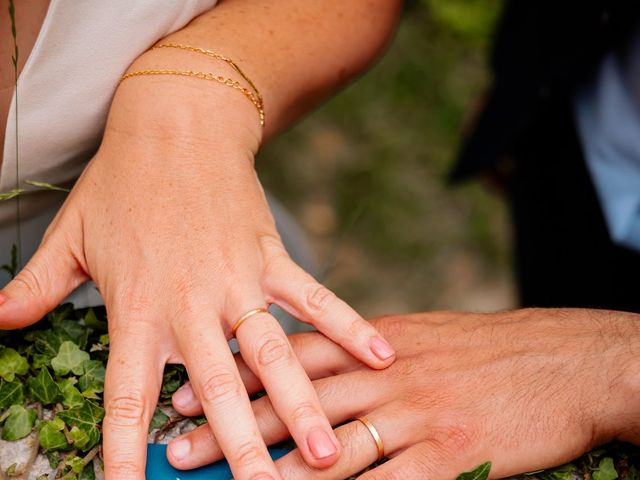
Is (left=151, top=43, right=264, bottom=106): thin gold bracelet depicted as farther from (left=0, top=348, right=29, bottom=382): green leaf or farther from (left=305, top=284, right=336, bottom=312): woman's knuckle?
(left=0, top=348, right=29, bottom=382): green leaf

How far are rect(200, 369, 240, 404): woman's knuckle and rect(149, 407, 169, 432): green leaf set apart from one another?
124 mm

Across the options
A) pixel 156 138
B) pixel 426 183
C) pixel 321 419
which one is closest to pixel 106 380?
pixel 321 419

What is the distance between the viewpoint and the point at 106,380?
4.77 ft

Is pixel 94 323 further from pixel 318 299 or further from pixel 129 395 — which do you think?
pixel 318 299

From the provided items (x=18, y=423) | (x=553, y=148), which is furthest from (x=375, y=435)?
(x=553, y=148)

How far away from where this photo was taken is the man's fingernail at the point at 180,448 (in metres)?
1.38

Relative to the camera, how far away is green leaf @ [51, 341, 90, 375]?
1463 millimetres

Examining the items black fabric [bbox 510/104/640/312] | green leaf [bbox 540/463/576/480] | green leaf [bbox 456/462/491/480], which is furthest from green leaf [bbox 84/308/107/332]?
black fabric [bbox 510/104/640/312]

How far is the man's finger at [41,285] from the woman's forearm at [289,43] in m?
0.52

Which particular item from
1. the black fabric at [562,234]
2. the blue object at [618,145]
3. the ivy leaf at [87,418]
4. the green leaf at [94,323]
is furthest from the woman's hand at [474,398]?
the black fabric at [562,234]

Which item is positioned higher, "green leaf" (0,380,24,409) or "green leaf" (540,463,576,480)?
"green leaf" (0,380,24,409)

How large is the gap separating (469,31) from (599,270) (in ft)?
8.35

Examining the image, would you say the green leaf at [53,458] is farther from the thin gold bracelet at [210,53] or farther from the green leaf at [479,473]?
the thin gold bracelet at [210,53]

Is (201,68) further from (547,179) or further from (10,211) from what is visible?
(547,179)
